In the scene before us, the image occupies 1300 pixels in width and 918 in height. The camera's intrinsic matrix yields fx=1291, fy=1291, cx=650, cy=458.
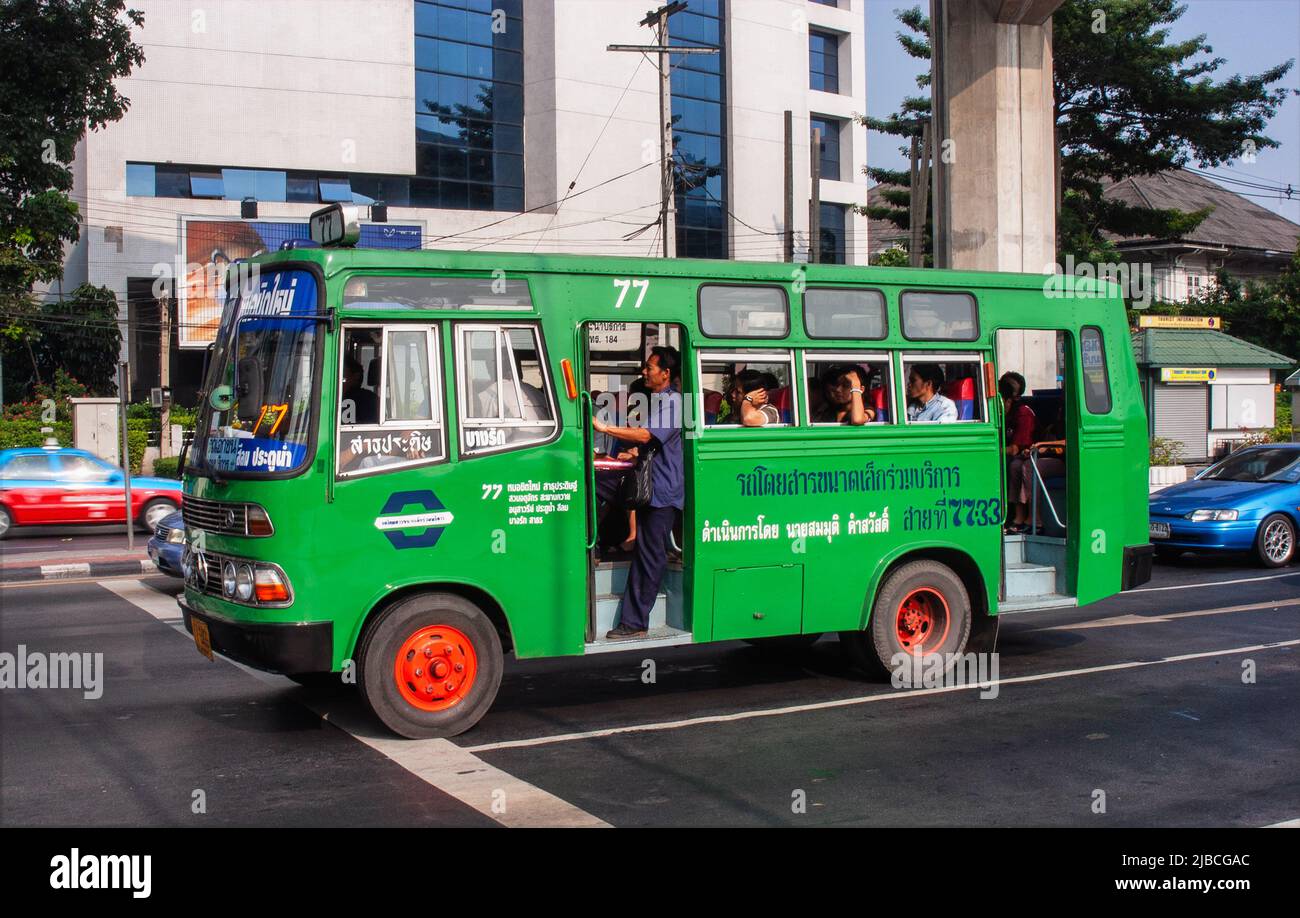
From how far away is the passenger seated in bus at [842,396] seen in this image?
8.74 meters

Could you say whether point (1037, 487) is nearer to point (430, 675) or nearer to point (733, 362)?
point (733, 362)

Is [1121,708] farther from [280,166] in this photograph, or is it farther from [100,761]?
[280,166]

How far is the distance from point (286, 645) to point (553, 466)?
6.00 ft

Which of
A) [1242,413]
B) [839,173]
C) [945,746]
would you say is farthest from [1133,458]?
[839,173]

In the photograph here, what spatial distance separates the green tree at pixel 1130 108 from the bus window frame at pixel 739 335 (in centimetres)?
2436

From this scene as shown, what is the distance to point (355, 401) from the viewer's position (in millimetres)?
7133

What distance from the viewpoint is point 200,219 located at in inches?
1558

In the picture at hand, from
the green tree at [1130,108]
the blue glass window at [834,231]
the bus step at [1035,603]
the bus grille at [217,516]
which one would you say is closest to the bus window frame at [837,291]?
the bus step at [1035,603]

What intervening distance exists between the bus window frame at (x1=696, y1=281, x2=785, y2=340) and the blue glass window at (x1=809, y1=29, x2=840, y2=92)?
48880 mm

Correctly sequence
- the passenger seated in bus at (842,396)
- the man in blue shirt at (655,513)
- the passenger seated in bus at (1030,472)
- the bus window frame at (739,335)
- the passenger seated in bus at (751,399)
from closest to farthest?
1. the man in blue shirt at (655,513)
2. the bus window frame at (739,335)
3. the passenger seated in bus at (751,399)
4. the passenger seated in bus at (842,396)
5. the passenger seated in bus at (1030,472)
